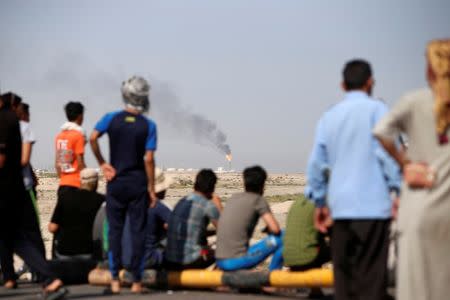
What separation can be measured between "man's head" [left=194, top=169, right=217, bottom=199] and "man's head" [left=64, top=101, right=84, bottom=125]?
2.01 meters

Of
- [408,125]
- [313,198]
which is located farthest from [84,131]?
[408,125]

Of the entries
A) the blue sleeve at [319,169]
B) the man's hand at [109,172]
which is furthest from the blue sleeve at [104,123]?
the blue sleeve at [319,169]

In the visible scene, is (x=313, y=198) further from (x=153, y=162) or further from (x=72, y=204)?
(x=72, y=204)

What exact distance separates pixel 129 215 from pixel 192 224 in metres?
0.68

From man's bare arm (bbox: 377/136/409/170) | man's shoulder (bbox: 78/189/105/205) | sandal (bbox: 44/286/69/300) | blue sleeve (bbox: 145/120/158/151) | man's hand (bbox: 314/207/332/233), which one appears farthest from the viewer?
man's shoulder (bbox: 78/189/105/205)

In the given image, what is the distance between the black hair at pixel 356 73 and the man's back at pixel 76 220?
4568mm

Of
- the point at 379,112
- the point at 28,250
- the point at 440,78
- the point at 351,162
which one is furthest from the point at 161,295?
the point at 440,78

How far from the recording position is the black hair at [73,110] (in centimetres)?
1156

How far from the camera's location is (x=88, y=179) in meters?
11.0

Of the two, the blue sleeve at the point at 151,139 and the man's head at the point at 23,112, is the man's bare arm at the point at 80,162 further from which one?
the blue sleeve at the point at 151,139

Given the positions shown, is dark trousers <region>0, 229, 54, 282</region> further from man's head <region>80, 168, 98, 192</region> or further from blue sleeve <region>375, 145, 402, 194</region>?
blue sleeve <region>375, 145, 402, 194</region>

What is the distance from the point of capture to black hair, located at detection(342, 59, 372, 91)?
7.00m

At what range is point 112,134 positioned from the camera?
9938 millimetres

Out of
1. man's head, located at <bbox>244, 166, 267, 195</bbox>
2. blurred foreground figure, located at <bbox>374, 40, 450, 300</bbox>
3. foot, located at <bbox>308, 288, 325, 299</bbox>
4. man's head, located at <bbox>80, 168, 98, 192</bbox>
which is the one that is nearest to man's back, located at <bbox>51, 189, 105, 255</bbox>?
man's head, located at <bbox>80, 168, 98, 192</bbox>
